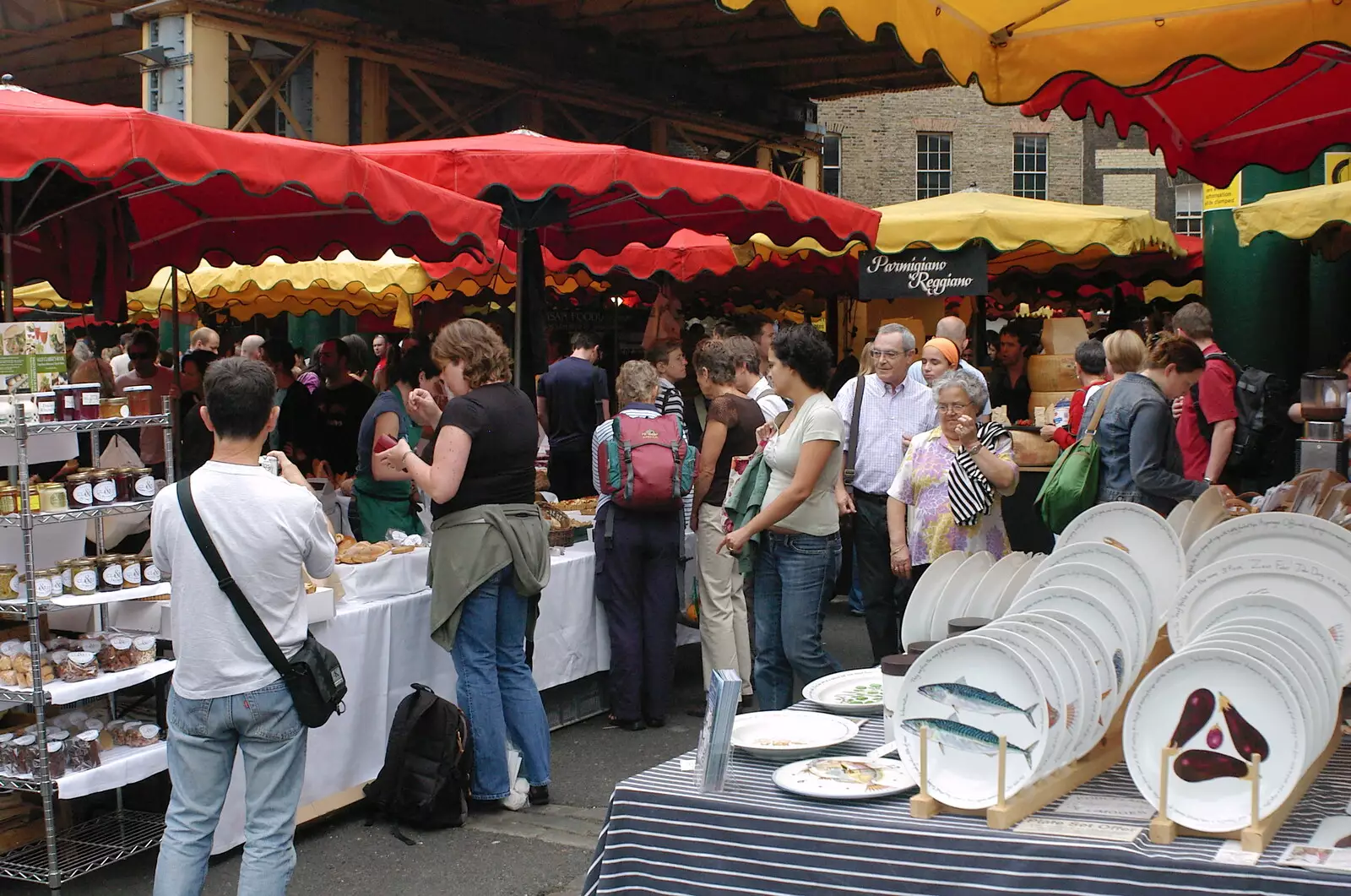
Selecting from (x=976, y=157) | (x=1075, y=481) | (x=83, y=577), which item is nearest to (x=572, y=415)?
(x=1075, y=481)

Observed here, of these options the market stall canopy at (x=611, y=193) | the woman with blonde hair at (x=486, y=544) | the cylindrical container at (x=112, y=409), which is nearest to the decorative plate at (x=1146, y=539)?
the woman with blonde hair at (x=486, y=544)

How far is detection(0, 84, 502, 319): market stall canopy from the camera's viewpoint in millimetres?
4727

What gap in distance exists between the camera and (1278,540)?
339 cm

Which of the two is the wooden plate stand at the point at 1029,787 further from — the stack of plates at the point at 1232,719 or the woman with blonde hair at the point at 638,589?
the woman with blonde hair at the point at 638,589

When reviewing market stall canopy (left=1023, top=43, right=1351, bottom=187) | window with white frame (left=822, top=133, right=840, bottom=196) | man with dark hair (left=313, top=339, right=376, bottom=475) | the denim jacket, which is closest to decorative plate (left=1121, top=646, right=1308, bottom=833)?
market stall canopy (left=1023, top=43, right=1351, bottom=187)

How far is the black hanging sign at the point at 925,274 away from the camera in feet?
33.4

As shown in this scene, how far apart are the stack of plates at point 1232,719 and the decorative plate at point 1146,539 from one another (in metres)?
0.83

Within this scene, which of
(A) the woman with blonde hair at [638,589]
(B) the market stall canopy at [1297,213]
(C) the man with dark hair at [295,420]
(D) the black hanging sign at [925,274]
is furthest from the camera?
(D) the black hanging sign at [925,274]

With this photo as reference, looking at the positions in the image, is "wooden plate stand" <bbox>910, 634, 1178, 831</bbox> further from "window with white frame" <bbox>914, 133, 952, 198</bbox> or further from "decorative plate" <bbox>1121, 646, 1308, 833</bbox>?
"window with white frame" <bbox>914, 133, 952, 198</bbox>

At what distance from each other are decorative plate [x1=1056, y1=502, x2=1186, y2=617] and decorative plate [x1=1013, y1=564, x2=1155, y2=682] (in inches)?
13.8

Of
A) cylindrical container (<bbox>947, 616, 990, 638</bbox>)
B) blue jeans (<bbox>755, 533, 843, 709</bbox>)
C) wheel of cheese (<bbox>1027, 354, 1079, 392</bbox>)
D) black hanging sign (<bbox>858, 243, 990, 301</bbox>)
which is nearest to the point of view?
cylindrical container (<bbox>947, 616, 990, 638</bbox>)

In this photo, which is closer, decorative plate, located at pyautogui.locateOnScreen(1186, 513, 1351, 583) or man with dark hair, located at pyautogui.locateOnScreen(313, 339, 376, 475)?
decorative plate, located at pyautogui.locateOnScreen(1186, 513, 1351, 583)

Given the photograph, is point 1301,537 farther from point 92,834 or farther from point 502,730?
point 92,834

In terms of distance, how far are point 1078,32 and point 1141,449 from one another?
3.31 meters
